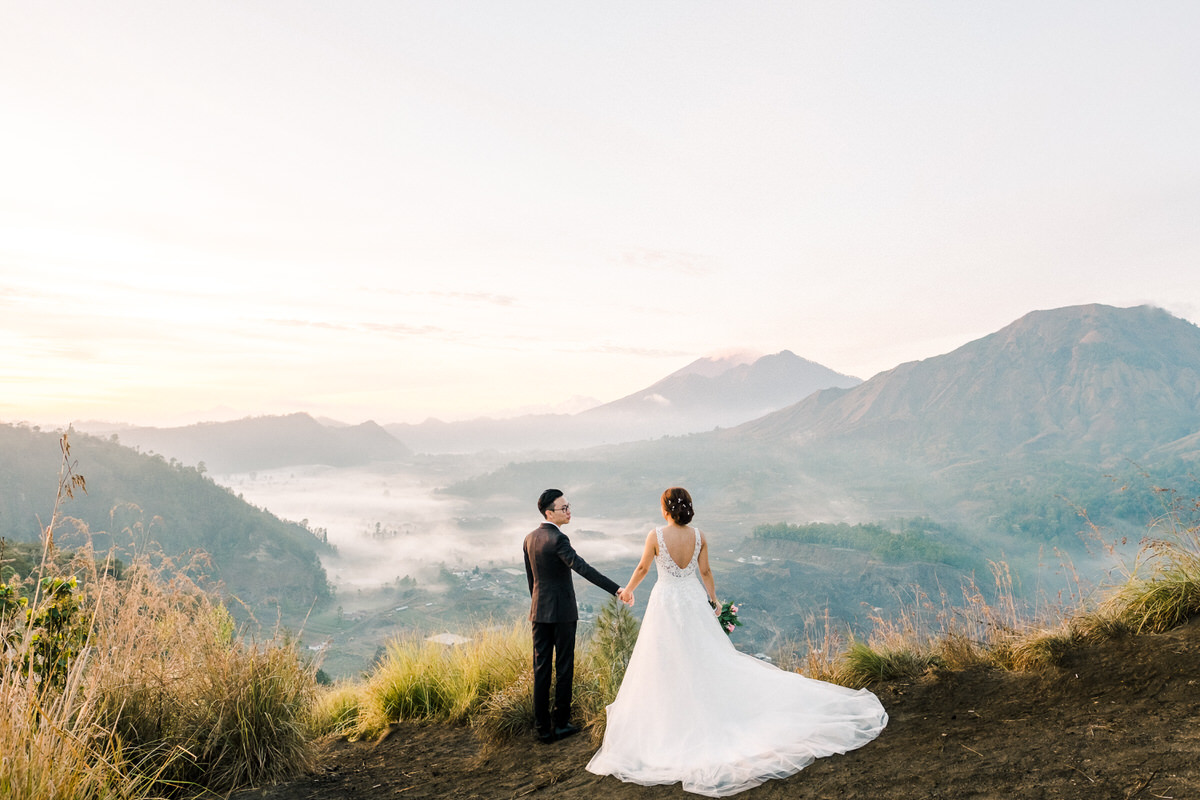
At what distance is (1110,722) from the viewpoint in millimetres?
4180

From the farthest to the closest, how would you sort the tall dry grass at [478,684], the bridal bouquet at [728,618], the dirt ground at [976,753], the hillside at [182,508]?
the hillside at [182,508] → the tall dry grass at [478,684] → the bridal bouquet at [728,618] → the dirt ground at [976,753]

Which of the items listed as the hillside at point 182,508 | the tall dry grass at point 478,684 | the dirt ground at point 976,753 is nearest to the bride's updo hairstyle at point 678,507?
the tall dry grass at point 478,684

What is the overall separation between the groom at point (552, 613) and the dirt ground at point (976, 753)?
252 millimetres

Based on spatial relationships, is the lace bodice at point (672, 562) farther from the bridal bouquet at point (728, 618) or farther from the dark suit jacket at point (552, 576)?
the bridal bouquet at point (728, 618)

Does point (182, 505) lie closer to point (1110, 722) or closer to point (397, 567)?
point (397, 567)

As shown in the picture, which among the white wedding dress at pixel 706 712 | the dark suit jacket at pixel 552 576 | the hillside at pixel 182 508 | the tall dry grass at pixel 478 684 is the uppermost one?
the dark suit jacket at pixel 552 576

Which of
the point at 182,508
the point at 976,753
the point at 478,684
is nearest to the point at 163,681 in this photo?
the point at 478,684

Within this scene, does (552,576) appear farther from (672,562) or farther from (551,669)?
(672,562)

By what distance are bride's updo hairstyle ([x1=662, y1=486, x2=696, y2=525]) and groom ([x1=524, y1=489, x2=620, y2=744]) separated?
30.5 inches

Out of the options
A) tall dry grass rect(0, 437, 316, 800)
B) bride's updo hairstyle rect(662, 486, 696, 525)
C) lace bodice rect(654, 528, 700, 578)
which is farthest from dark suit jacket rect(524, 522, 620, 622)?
tall dry grass rect(0, 437, 316, 800)

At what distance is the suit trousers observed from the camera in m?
5.60

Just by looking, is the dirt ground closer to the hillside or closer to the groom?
the groom

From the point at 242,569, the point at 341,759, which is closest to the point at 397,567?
the point at 242,569

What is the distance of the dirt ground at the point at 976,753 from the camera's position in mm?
3631
